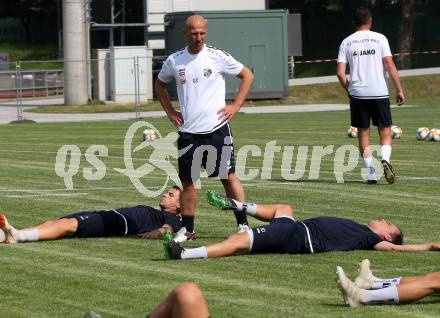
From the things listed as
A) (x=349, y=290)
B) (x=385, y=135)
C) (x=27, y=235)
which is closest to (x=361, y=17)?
(x=385, y=135)

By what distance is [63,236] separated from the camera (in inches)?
509

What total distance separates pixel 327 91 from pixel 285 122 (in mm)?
18613

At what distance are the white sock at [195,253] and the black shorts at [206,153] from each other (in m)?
1.69

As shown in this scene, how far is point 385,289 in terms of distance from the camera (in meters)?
9.09

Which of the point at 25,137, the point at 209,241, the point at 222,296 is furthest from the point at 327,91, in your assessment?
the point at 222,296

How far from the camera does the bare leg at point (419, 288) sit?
9008 mm

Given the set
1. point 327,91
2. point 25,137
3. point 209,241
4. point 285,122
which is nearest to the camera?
point 209,241

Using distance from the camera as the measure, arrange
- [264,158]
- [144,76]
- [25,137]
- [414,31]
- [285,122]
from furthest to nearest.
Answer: [414,31] → [144,76] → [285,122] → [25,137] → [264,158]

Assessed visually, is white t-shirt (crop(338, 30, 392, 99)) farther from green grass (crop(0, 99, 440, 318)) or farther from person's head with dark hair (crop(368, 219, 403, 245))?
person's head with dark hair (crop(368, 219, 403, 245))

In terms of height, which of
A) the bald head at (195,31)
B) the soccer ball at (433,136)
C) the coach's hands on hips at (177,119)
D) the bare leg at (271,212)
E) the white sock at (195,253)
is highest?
the bald head at (195,31)

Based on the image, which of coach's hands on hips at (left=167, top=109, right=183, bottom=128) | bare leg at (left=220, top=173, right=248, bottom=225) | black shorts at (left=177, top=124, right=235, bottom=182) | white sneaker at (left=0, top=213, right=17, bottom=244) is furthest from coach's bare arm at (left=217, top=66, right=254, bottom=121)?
white sneaker at (left=0, top=213, right=17, bottom=244)

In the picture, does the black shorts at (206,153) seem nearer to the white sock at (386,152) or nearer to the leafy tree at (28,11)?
the white sock at (386,152)

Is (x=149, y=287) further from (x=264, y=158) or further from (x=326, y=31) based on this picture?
(x=326, y=31)

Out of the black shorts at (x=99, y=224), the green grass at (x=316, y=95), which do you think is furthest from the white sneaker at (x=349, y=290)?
the green grass at (x=316, y=95)
